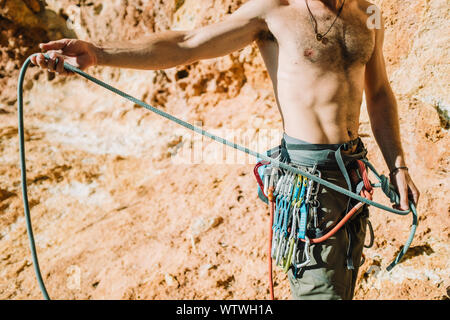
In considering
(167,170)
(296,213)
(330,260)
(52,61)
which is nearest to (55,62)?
(52,61)

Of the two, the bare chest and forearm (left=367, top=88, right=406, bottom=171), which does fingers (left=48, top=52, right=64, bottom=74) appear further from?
forearm (left=367, top=88, right=406, bottom=171)

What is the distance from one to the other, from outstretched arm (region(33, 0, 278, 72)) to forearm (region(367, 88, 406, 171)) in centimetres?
70

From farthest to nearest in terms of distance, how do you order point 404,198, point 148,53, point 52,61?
1. point 404,198
2. point 148,53
3. point 52,61

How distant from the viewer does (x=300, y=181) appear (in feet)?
4.45

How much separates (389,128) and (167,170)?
2.17 m

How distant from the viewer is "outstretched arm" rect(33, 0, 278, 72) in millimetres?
1031

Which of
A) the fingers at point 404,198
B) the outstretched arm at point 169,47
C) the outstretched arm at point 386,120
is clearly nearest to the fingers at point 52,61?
the outstretched arm at point 169,47

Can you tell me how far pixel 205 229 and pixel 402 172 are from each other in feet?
4.71

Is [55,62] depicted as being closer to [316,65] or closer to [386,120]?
[316,65]

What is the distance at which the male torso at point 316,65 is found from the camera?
4.24ft

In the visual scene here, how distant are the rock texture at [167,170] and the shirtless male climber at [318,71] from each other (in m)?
0.88

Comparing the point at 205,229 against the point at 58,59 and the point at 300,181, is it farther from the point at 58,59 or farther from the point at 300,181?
the point at 58,59

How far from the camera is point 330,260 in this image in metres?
1.35

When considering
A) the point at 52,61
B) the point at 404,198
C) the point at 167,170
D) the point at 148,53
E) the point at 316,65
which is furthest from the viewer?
the point at 167,170
